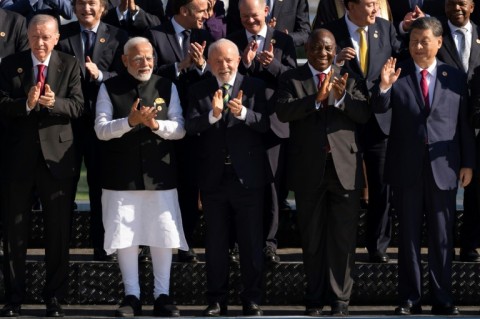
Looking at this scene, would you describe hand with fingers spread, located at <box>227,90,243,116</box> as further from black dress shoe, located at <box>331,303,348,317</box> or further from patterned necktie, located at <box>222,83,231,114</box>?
black dress shoe, located at <box>331,303,348,317</box>

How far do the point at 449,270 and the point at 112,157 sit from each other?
2456 millimetres

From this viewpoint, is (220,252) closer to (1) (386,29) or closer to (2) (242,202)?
(2) (242,202)

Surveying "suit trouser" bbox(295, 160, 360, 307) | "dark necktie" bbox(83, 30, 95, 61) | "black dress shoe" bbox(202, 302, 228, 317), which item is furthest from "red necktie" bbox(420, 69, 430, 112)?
"dark necktie" bbox(83, 30, 95, 61)

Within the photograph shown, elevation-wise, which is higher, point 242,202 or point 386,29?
point 386,29

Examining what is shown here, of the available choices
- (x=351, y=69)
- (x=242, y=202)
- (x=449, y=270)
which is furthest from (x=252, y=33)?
(x=449, y=270)

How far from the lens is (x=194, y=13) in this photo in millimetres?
9352

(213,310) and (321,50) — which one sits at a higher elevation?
(321,50)

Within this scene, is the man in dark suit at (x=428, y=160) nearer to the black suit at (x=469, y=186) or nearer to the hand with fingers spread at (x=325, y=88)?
the hand with fingers spread at (x=325, y=88)

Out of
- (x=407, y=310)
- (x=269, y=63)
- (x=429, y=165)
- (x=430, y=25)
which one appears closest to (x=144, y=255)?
(x=269, y=63)

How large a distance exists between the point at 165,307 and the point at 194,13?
7.21 feet

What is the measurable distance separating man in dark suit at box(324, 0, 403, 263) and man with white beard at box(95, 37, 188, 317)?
145 cm

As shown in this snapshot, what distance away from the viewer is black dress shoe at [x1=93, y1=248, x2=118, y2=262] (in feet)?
30.9

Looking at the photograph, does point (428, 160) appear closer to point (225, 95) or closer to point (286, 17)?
point (225, 95)

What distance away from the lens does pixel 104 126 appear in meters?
8.59
